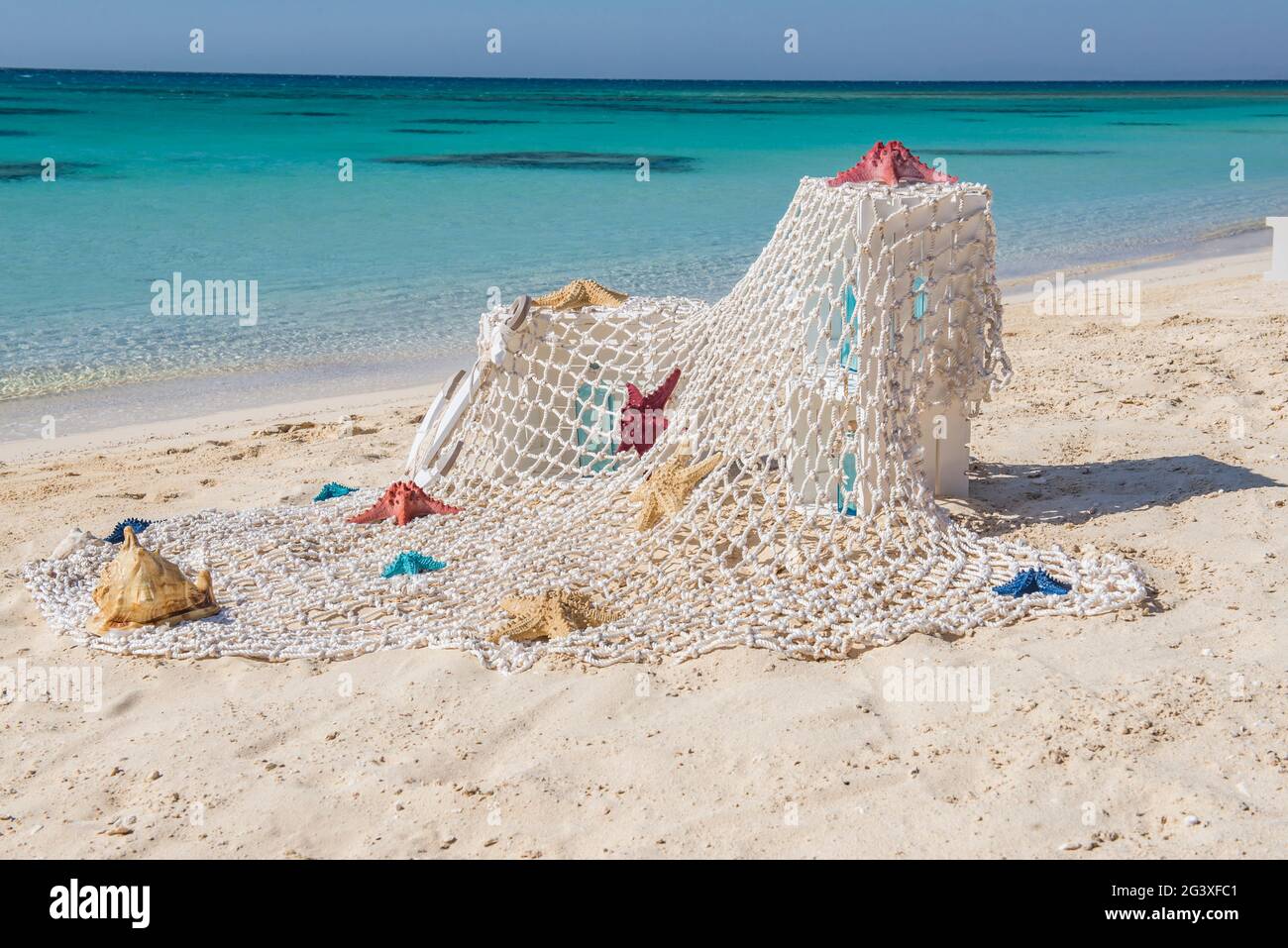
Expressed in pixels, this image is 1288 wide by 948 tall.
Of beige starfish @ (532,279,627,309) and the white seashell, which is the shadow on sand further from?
the white seashell

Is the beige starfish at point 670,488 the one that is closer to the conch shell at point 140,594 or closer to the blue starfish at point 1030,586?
the blue starfish at point 1030,586

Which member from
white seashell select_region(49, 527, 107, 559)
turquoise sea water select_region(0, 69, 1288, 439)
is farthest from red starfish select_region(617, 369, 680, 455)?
turquoise sea water select_region(0, 69, 1288, 439)

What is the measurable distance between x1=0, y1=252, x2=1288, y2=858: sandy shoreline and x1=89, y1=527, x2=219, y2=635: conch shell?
161mm

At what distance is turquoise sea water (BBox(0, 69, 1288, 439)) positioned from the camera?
30.6 ft

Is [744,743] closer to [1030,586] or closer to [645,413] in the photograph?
[1030,586]

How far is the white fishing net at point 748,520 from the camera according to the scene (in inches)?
149

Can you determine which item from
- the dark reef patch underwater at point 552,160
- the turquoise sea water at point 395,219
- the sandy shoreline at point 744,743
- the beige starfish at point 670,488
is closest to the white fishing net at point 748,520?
the beige starfish at point 670,488

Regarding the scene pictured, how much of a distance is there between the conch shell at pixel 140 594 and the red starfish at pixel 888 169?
2577 mm

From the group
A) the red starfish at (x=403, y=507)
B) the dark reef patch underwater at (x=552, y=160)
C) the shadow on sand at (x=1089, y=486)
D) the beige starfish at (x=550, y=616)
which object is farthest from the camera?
the dark reef patch underwater at (x=552, y=160)

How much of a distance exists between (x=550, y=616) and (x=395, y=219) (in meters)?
13.9

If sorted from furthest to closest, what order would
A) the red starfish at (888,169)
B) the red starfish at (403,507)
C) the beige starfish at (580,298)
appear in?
the beige starfish at (580,298) → the red starfish at (403,507) → the red starfish at (888,169)

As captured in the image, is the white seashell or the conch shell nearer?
the conch shell
